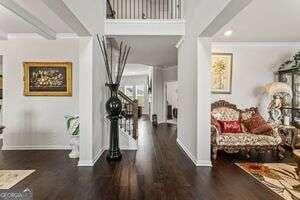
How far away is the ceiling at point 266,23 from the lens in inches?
156

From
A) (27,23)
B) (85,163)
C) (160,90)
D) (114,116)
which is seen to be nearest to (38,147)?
(85,163)

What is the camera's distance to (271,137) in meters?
5.05

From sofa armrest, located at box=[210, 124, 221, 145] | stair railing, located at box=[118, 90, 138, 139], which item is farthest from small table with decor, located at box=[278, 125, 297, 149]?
stair railing, located at box=[118, 90, 138, 139]

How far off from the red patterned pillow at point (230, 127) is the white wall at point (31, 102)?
339 centimetres

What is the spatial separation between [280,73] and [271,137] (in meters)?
2.03

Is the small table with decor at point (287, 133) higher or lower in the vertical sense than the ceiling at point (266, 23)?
lower

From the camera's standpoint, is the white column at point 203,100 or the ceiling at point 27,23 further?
the white column at point 203,100

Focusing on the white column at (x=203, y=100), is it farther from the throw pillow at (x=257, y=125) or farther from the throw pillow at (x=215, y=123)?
the throw pillow at (x=257, y=125)

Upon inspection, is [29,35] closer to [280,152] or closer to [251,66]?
A: [251,66]

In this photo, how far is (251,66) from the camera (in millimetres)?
6395

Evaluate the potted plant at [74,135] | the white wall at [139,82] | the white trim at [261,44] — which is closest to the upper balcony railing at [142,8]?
the white trim at [261,44]

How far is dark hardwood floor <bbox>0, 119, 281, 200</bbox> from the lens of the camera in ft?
10.6

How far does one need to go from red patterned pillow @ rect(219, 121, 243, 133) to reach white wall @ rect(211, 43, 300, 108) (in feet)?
3.21

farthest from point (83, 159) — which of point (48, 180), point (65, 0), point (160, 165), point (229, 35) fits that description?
point (229, 35)
